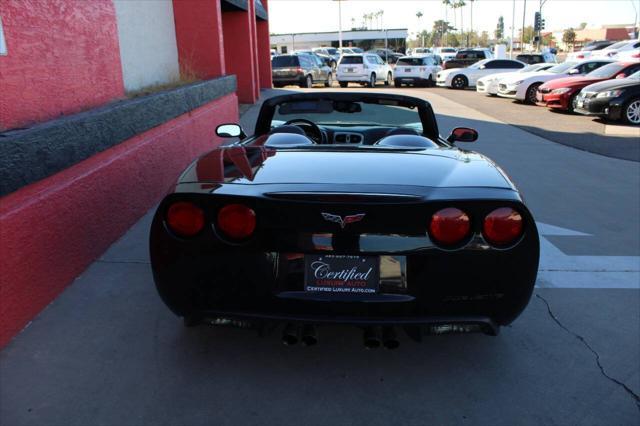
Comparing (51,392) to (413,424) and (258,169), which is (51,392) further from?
(413,424)

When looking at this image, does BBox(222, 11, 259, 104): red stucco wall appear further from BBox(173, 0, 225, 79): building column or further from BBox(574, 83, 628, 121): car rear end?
BBox(574, 83, 628, 121): car rear end

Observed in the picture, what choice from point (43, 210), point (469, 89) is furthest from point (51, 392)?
point (469, 89)

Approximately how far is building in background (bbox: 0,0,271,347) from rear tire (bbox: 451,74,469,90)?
19411 millimetres

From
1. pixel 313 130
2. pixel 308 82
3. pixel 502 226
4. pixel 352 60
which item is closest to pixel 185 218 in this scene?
A: pixel 502 226

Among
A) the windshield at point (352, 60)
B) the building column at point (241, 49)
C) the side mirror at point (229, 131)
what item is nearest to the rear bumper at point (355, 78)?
the windshield at point (352, 60)

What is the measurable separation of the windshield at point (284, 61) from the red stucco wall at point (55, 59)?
1941 centimetres

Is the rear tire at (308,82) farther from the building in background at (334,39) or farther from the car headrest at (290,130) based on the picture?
the building in background at (334,39)

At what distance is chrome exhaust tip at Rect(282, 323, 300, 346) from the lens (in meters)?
2.59

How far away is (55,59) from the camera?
4051 mm

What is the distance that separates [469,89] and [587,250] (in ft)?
69.5

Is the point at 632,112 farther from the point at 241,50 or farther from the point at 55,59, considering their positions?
the point at 55,59

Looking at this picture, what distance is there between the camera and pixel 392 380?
279 centimetres

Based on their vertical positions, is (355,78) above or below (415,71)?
below

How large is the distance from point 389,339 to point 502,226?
Result: 74cm
